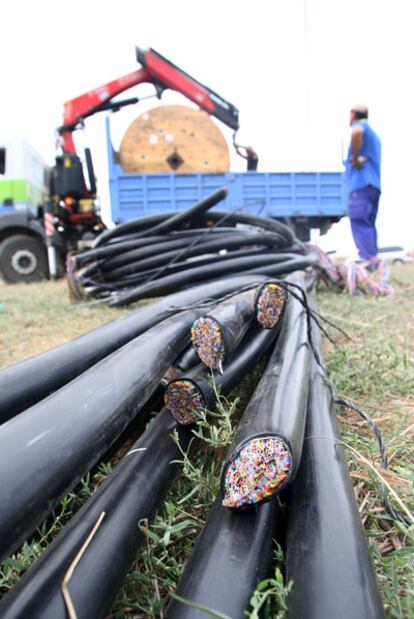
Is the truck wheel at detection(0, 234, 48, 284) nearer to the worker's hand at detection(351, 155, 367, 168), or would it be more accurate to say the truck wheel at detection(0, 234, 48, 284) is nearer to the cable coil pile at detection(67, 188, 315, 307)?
the cable coil pile at detection(67, 188, 315, 307)

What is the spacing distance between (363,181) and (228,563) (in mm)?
5162

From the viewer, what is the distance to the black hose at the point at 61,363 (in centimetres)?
94

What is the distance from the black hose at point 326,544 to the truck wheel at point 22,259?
7.86 m

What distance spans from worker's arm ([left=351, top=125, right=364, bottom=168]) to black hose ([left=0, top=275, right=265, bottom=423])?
436 cm

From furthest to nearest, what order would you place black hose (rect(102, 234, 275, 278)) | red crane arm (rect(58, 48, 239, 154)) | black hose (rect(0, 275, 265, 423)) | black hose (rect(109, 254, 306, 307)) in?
red crane arm (rect(58, 48, 239, 154)), black hose (rect(102, 234, 275, 278)), black hose (rect(109, 254, 306, 307)), black hose (rect(0, 275, 265, 423))

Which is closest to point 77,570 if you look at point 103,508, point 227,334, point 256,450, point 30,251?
point 103,508

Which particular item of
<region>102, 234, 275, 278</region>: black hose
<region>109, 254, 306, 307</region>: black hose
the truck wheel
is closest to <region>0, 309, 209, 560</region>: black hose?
<region>109, 254, 306, 307</region>: black hose

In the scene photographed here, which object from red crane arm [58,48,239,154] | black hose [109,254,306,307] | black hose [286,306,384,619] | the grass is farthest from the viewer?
red crane arm [58,48,239,154]

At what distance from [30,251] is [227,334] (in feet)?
25.0

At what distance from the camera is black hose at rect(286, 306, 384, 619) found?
0.58 meters

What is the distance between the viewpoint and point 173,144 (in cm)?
802

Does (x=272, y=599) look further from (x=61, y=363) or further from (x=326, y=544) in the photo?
(x=61, y=363)

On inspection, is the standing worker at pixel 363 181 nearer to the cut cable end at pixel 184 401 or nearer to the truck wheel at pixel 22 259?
the cut cable end at pixel 184 401

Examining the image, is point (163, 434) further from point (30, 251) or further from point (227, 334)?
point (30, 251)
